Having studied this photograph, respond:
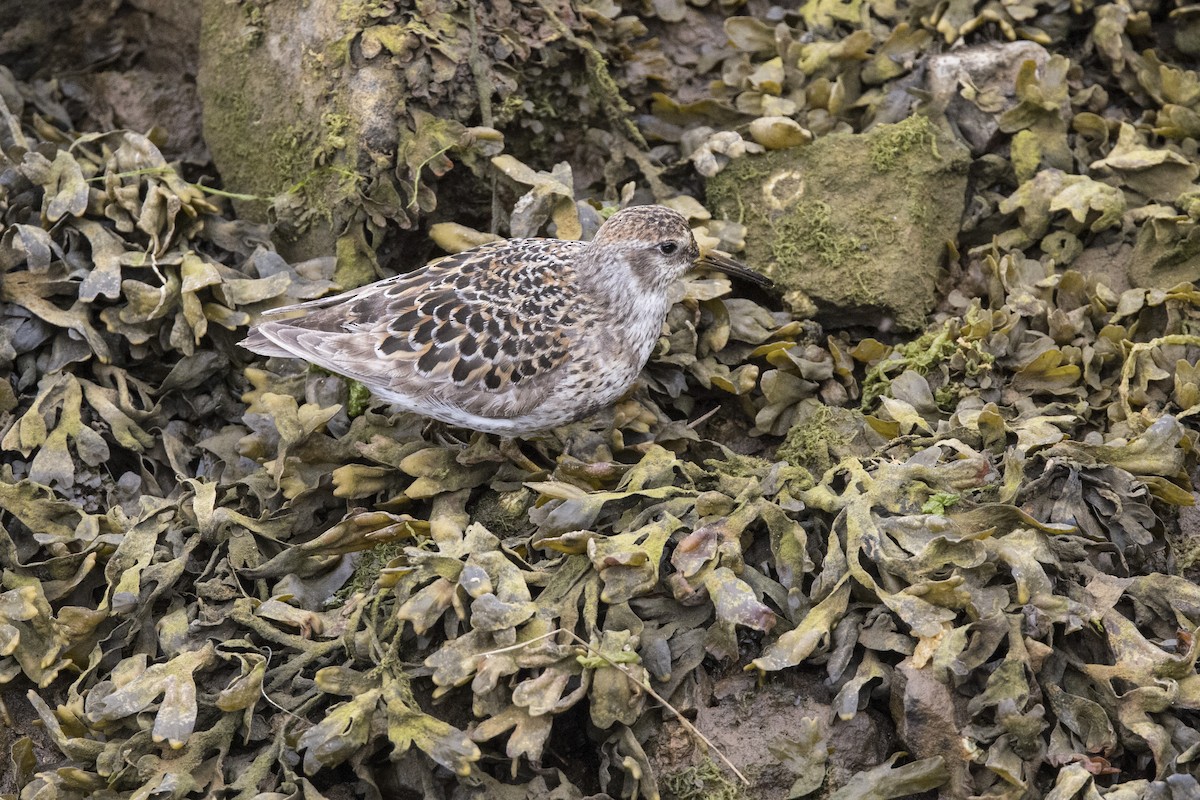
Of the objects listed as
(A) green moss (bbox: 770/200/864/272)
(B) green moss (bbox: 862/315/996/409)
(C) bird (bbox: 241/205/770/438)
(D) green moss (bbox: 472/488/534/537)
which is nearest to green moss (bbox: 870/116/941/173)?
(A) green moss (bbox: 770/200/864/272)

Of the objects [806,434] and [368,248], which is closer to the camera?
[806,434]

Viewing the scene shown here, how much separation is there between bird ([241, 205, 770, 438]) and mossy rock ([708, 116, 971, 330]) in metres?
0.63

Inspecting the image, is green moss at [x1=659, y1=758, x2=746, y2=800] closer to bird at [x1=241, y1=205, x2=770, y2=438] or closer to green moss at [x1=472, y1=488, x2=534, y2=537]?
green moss at [x1=472, y1=488, x2=534, y2=537]

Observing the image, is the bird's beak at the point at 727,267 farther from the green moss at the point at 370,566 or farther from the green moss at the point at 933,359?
the green moss at the point at 370,566

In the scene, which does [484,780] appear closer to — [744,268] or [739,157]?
[744,268]

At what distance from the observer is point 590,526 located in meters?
3.83

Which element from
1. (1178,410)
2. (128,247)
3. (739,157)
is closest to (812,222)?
(739,157)

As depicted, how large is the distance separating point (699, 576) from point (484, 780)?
0.89 m

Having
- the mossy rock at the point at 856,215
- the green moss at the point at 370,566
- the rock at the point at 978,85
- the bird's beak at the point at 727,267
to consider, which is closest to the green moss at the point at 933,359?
the mossy rock at the point at 856,215

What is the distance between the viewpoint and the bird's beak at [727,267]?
15.1 ft

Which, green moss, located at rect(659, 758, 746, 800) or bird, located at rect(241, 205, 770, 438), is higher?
bird, located at rect(241, 205, 770, 438)

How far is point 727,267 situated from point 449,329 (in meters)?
1.18

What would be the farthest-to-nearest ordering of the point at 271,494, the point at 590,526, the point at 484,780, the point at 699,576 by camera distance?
the point at 271,494 → the point at 590,526 → the point at 699,576 → the point at 484,780

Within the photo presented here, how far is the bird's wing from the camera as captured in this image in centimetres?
413
